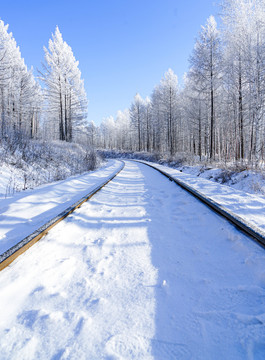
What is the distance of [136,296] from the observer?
55.4 inches

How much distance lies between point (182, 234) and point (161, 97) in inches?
1136

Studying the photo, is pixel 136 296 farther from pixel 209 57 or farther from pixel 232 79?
pixel 209 57

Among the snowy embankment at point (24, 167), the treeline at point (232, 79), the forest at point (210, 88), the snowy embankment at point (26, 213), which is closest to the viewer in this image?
the snowy embankment at point (26, 213)

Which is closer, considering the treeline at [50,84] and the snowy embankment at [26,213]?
the snowy embankment at [26,213]

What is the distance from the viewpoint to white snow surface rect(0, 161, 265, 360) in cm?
100

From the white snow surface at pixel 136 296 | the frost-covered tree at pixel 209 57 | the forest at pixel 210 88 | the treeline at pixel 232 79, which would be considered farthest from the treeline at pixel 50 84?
the white snow surface at pixel 136 296

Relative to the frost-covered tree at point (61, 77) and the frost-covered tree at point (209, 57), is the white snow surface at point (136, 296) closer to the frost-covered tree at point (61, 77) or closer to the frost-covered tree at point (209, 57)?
the frost-covered tree at point (209, 57)

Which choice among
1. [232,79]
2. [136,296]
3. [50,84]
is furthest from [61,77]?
[136,296]

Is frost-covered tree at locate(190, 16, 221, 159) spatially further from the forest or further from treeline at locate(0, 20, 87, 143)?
treeline at locate(0, 20, 87, 143)

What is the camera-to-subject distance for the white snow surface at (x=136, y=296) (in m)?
1.00

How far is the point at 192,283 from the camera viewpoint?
157 centimetres

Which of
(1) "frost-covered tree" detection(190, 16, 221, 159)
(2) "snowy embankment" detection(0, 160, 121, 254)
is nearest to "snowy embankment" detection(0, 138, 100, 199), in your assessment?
(2) "snowy embankment" detection(0, 160, 121, 254)

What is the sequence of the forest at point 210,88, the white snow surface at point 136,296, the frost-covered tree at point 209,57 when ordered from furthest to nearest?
the frost-covered tree at point 209,57 < the forest at point 210,88 < the white snow surface at point 136,296

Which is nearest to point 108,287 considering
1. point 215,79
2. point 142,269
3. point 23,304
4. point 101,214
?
point 142,269
